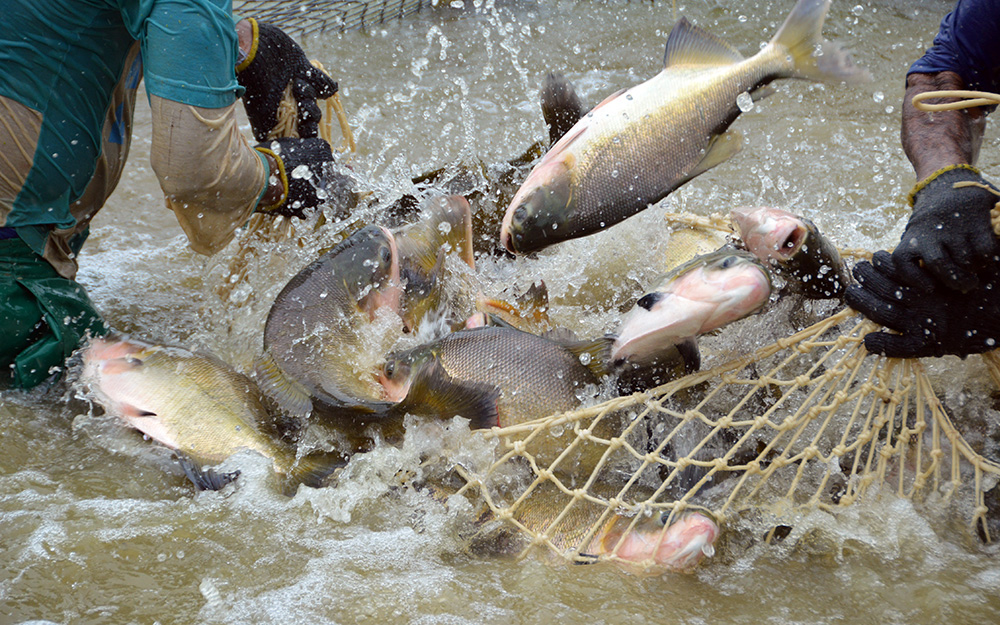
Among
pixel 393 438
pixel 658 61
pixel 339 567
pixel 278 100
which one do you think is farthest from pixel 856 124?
pixel 339 567

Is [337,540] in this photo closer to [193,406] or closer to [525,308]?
[193,406]

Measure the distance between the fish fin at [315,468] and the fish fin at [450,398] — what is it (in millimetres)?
A: 333

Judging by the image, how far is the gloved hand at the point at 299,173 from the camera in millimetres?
2912

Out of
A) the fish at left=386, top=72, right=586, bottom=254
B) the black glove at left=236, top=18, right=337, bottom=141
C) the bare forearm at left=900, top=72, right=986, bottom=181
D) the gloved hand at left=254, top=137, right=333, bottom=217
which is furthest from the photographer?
the black glove at left=236, top=18, right=337, bottom=141

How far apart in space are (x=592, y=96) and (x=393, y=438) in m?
4.67

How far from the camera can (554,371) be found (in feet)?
7.84

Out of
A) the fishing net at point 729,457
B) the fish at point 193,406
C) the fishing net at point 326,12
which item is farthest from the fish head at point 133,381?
the fishing net at point 326,12

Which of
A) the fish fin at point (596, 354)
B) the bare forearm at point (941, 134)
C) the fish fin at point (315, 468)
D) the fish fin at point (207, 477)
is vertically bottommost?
the fish fin at point (207, 477)

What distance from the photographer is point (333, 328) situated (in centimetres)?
263

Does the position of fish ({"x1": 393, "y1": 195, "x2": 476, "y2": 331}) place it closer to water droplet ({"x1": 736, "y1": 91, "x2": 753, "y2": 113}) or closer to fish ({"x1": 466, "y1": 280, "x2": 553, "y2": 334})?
fish ({"x1": 466, "y1": 280, "x2": 553, "y2": 334})

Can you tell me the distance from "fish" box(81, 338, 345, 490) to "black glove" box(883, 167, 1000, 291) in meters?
1.91

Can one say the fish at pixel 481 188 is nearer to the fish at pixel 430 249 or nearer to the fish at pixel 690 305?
the fish at pixel 430 249

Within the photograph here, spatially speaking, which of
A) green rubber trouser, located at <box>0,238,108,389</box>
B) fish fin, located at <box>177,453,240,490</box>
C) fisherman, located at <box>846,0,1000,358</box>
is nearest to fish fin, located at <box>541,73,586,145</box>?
fisherman, located at <box>846,0,1000,358</box>

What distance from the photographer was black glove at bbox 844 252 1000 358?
2.22m
